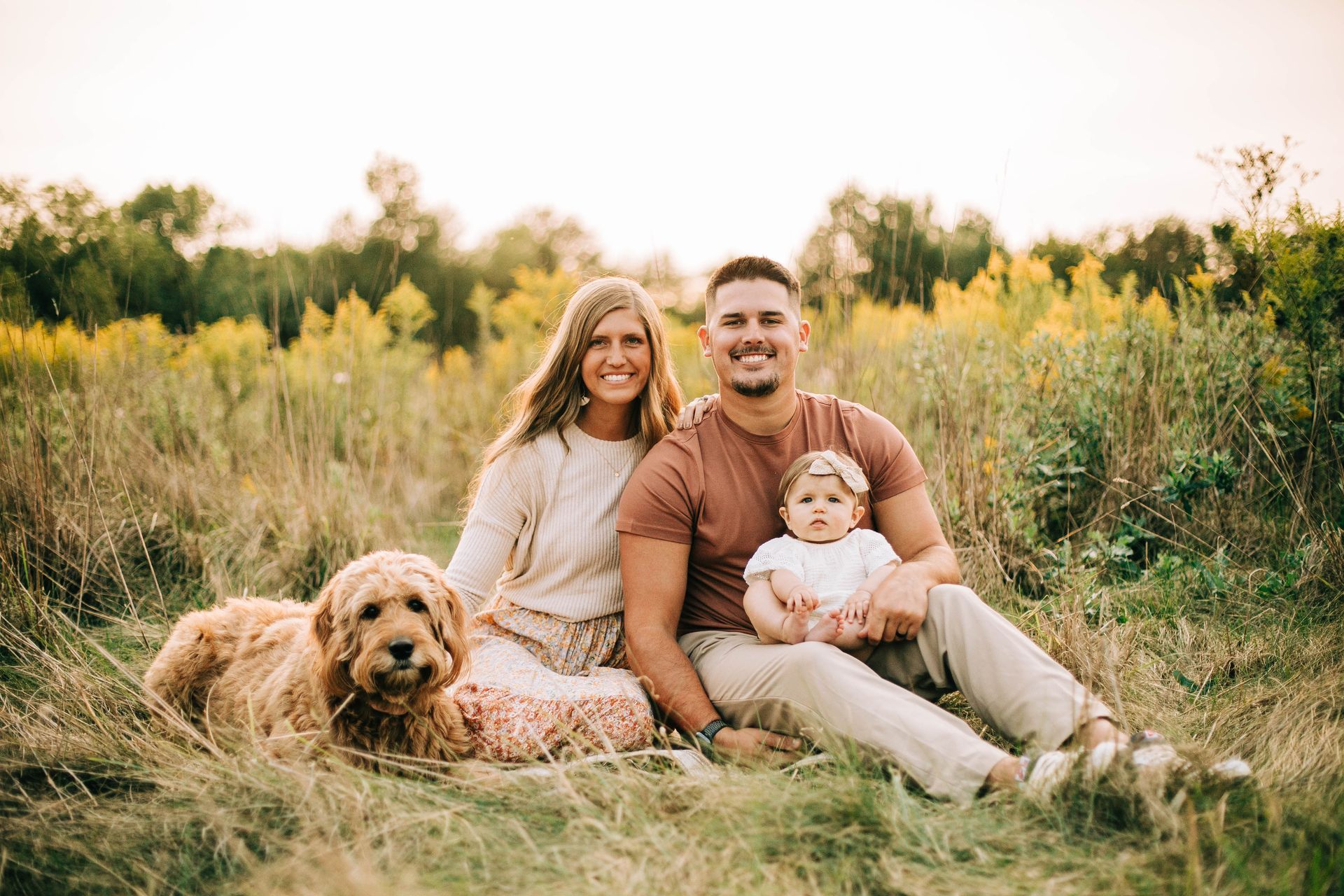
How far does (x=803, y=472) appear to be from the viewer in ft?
10.2

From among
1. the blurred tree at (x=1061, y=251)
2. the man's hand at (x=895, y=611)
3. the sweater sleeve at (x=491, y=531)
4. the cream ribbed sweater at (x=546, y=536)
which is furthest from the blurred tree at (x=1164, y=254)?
the sweater sleeve at (x=491, y=531)

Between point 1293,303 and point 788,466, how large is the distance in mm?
2879

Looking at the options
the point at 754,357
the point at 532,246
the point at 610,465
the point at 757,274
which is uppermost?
the point at 532,246

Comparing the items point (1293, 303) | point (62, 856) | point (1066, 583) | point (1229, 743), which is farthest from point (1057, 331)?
point (62, 856)

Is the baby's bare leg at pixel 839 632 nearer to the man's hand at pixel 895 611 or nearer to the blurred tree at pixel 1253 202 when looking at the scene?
the man's hand at pixel 895 611

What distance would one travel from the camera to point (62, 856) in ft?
7.52

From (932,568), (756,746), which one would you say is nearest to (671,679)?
(756,746)

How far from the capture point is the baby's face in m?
3.04

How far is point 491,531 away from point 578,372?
0.71 meters

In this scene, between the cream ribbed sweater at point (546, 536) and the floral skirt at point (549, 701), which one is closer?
the floral skirt at point (549, 701)

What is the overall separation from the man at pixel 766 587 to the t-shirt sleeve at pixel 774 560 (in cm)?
18

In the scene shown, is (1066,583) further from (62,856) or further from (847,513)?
(62,856)

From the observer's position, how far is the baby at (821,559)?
2855 mm

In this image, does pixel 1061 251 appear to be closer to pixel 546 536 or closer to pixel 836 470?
pixel 836 470
